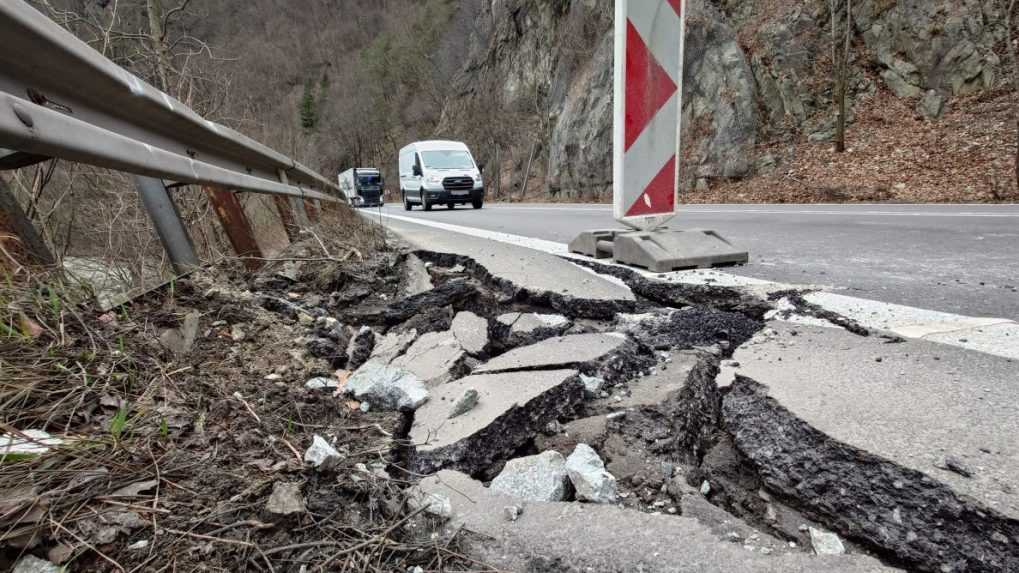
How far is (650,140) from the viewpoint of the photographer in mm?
3070

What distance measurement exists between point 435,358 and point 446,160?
15040 millimetres

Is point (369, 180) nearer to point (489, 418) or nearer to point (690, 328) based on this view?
point (690, 328)

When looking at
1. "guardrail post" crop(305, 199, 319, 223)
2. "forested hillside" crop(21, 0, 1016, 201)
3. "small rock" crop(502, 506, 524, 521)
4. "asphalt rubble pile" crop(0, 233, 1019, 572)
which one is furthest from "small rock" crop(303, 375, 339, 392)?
"forested hillside" crop(21, 0, 1016, 201)

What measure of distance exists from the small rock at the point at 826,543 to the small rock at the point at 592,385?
0.69 m

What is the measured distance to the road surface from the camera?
2.25 m

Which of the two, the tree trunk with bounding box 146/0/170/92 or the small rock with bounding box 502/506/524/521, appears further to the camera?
the tree trunk with bounding box 146/0/170/92

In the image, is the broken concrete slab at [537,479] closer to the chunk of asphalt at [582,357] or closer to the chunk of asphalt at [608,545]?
the chunk of asphalt at [608,545]

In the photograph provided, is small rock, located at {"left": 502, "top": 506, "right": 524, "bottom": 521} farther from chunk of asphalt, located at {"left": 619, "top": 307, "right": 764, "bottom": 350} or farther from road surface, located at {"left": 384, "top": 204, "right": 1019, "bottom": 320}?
road surface, located at {"left": 384, "top": 204, "right": 1019, "bottom": 320}

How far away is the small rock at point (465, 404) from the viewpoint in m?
1.46

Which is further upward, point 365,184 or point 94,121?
point 365,184

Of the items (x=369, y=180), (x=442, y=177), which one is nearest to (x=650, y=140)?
(x=442, y=177)

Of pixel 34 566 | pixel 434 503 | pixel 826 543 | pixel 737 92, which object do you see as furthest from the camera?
pixel 737 92

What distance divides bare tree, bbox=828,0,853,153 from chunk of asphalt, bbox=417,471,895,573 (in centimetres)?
1508

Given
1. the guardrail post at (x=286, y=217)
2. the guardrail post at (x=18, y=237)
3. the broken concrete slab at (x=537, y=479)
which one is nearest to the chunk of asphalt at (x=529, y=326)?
the broken concrete slab at (x=537, y=479)
